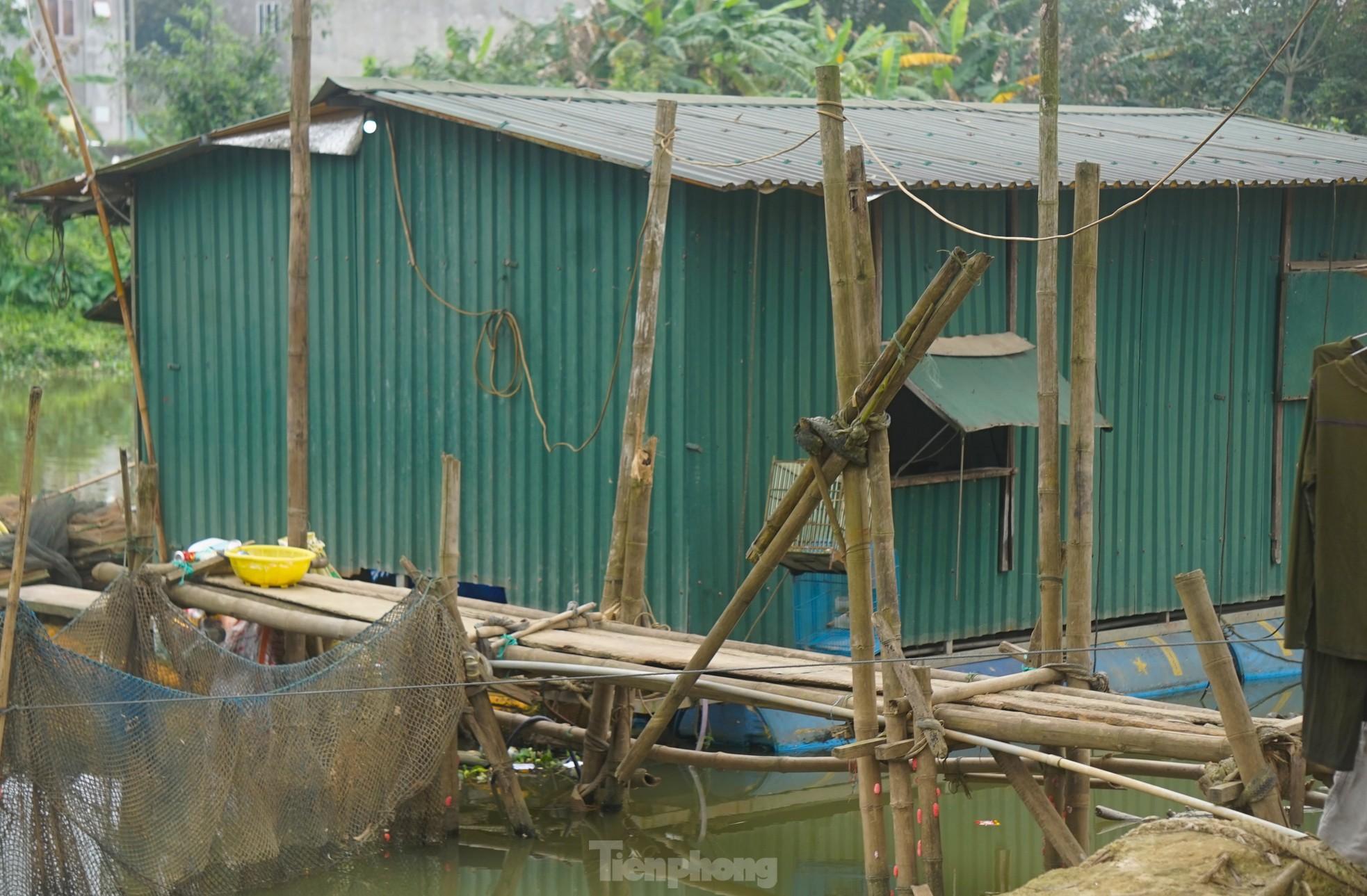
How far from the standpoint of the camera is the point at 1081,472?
6.37m

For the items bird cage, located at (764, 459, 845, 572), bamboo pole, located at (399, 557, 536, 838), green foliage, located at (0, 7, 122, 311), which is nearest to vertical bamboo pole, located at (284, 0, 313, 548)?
bamboo pole, located at (399, 557, 536, 838)

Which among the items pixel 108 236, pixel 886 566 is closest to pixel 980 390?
pixel 886 566

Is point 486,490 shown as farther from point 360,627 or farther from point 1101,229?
point 1101,229

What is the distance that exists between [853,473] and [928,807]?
1280mm

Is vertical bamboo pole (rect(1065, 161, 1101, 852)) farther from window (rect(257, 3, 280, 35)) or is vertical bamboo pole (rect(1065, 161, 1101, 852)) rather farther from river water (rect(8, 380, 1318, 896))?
window (rect(257, 3, 280, 35))

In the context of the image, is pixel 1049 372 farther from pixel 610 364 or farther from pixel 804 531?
pixel 610 364

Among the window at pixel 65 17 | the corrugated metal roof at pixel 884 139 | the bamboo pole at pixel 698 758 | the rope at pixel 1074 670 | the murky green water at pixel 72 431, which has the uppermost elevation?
the window at pixel 65 17

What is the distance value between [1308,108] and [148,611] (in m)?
19.3

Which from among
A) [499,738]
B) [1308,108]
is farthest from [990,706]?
[1308,108]

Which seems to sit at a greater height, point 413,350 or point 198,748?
point 413,350

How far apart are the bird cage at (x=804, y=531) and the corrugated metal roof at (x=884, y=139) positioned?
1.73 meters

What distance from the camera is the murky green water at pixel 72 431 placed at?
57.5 ft

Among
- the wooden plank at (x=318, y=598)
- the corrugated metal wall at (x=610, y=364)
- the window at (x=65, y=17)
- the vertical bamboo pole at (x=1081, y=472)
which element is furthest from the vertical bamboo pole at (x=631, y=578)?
the window at (x=65, y=17)

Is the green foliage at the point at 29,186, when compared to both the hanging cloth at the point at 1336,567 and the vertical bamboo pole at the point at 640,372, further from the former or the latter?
the hanging cloth at the point at 1336,567
